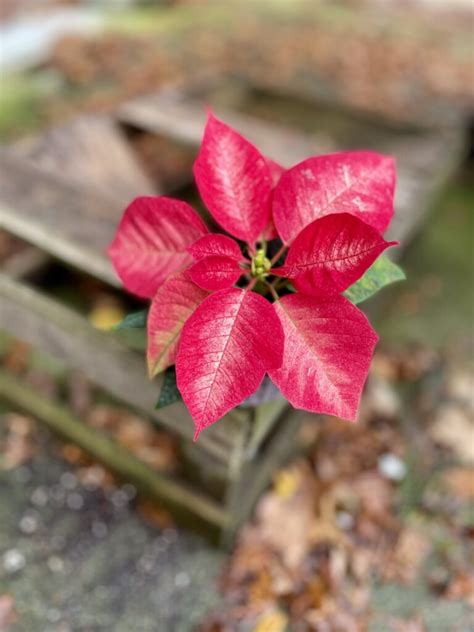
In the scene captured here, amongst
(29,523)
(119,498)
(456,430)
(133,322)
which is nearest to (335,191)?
(133,322)

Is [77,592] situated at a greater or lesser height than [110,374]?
lesser

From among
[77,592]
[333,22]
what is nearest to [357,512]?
[77,592]

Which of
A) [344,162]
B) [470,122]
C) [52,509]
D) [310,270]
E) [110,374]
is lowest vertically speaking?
[52,509]

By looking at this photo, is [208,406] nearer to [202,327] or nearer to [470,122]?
[202,327]

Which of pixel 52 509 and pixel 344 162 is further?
pixel 52 509

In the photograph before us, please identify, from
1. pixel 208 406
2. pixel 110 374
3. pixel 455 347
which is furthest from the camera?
pixel 455 347

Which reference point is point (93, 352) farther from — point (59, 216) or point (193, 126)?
point (193, 126)
